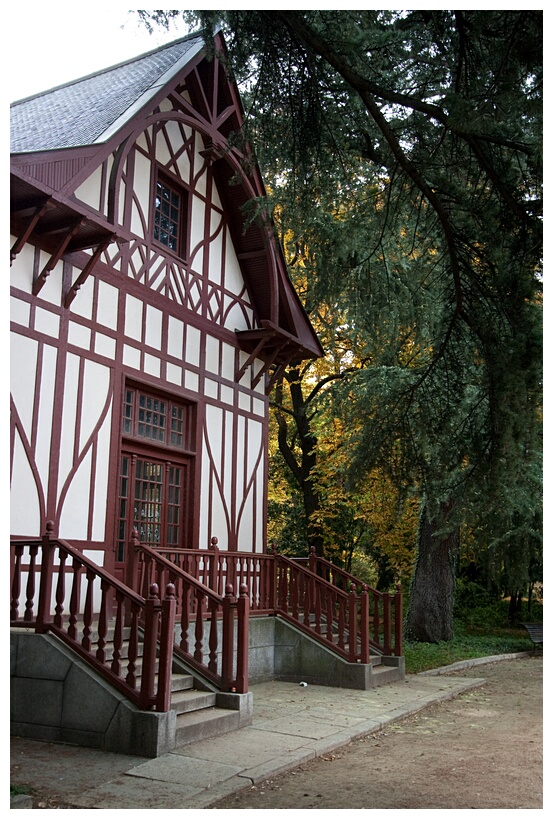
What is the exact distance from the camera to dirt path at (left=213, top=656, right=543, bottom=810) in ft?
19.6

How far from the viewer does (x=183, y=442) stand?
1229cm

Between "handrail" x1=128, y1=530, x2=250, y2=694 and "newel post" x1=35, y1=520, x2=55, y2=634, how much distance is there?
4.24 feet

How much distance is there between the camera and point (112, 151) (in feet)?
31.4

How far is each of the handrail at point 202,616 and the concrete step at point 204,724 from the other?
34 cm

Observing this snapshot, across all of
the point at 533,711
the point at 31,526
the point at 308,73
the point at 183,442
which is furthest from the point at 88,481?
the point at 533,711

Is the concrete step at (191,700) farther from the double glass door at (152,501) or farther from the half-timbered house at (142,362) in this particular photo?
the double glass door at (152,501)

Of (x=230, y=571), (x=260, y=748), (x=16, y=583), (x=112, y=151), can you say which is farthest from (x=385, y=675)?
(x=112, y=151)

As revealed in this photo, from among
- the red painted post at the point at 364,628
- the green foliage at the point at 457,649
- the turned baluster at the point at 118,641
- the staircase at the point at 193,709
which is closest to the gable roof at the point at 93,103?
the turned baluster at the point at 118,641

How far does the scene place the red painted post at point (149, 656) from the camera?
695 cm

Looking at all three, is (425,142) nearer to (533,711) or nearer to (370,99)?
(370,99)

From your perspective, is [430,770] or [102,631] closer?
[430,770]

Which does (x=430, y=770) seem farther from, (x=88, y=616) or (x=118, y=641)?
(x=88, y=616)

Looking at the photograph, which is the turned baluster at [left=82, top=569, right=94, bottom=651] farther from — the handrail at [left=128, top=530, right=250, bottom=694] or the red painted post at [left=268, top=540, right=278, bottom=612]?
the red painted post at [left=268, top=540, right=278, bottom=612]

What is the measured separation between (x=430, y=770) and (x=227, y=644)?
240cm
